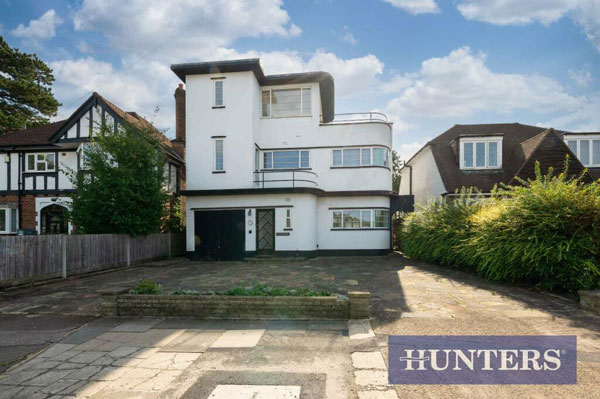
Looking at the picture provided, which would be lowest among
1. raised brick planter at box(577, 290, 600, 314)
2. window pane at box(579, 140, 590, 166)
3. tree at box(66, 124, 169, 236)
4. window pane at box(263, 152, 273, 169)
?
raised brick planter at box(577, 290, 600, 314)

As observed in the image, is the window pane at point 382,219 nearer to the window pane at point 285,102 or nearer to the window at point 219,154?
the window pane at point 285,102

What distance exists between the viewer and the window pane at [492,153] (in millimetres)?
19406

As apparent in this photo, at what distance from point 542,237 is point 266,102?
14345 millimetres

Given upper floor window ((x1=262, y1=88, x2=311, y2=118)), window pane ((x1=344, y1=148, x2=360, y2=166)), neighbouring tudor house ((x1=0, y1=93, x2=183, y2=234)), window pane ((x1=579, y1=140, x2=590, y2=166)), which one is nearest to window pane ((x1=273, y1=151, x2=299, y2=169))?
upper floor window ((x1=262, y1=88, x2=311, y2=118))

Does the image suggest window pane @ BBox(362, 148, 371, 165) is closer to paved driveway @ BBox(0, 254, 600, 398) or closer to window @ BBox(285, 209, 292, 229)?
window @ BBox(285, 209, 292, 229)

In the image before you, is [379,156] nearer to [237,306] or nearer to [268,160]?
[268,160]

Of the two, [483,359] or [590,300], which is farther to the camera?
[590,300]

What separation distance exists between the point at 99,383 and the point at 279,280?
6424 millimetres

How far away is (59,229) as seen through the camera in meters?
20.1

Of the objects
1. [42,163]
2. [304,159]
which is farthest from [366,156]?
[42,163]

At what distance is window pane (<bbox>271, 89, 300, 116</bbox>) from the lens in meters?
18.1

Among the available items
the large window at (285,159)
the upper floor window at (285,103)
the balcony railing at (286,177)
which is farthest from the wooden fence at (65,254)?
the upper floor window at (285,103)

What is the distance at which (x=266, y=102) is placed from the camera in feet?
60.0

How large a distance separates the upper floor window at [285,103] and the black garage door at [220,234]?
6.03 meters
